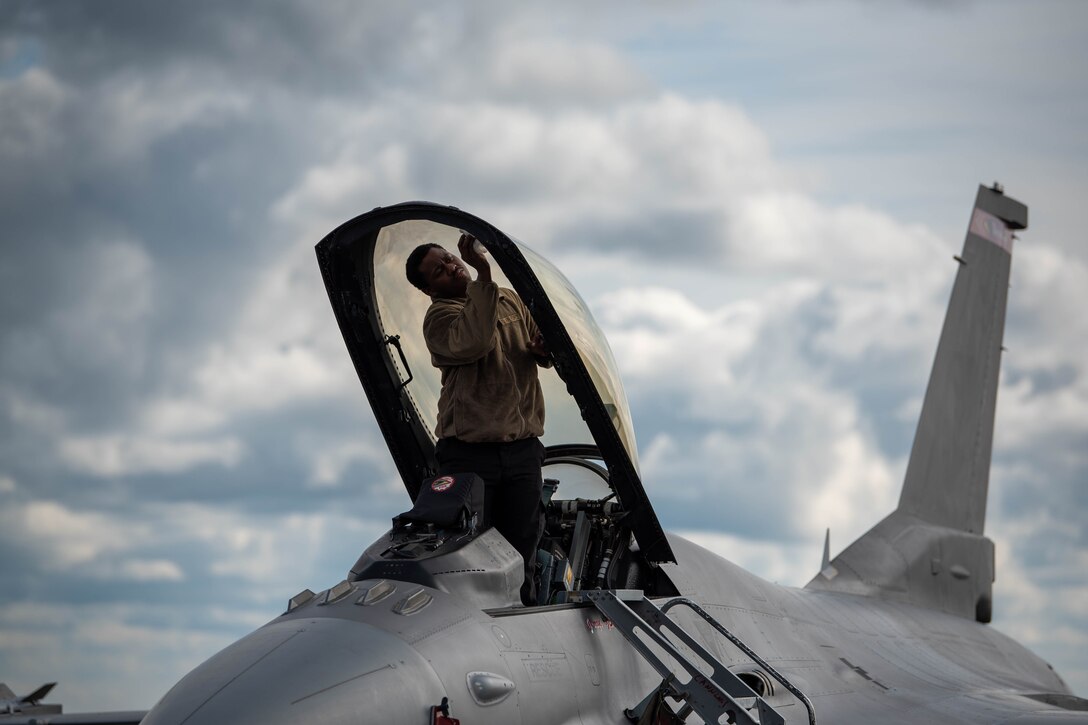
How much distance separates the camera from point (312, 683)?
4902 mm

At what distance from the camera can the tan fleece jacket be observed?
6902 millimetres

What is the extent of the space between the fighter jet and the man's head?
0.11 metres

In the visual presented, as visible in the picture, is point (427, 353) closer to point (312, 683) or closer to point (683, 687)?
point (683, 687)

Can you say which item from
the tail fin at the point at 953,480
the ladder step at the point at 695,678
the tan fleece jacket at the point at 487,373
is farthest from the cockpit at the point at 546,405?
the tail fin at the point at 953,480

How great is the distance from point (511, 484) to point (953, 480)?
765cm

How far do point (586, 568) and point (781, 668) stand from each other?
1.80 meters

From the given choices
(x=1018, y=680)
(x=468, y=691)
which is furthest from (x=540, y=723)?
(x=1018, y=680)

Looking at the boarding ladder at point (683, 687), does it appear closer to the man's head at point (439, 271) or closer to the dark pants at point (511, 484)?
the dark pants at point (511, 484)

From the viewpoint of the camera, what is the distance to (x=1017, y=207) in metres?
15.0

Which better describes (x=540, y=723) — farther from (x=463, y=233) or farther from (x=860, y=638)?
(x=860, y=638)

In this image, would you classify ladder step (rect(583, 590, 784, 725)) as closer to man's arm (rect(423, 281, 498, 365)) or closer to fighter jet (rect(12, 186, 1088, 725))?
fighter jet (rect(12, 186, 1088, 725))

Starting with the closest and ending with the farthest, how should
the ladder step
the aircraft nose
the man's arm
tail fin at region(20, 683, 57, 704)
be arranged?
the aircraft nose < the ladder step < the man's arm < tail fin at region(20, 683, 57, 704)

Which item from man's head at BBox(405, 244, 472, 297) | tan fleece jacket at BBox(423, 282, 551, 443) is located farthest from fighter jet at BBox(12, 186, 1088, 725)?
tan fleece jacket at BBox(423, 282, 551, 443)

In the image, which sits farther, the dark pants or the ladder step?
the dark pants
